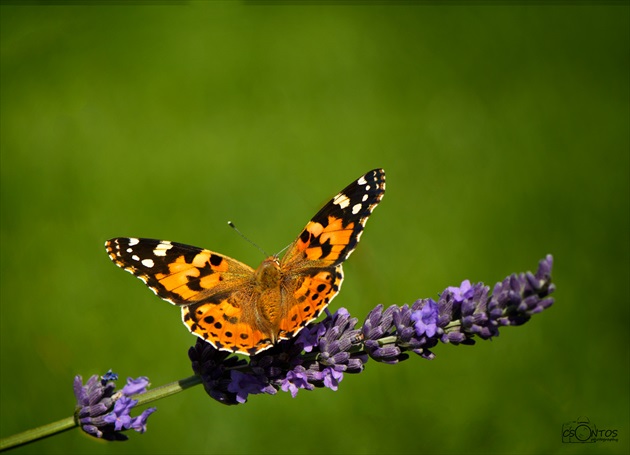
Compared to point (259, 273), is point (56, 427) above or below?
below

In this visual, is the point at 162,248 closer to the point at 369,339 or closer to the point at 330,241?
the point at 330,241

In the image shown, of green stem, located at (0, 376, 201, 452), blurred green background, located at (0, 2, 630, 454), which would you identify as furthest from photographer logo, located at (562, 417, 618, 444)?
green stem, located at (0, 376, 201, 452)

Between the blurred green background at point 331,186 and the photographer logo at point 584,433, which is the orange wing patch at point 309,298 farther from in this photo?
the photographer logo at point 584,433

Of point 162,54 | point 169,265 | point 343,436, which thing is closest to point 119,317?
point 343,436

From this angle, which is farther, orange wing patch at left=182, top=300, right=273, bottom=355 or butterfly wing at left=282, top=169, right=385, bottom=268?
butterfly wing at left=282, top=169, right=385, bottom=268

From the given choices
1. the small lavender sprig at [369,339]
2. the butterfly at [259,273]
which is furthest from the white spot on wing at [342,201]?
the small lavender sprig at [369,339]

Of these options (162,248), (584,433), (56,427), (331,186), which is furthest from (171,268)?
(331,186)

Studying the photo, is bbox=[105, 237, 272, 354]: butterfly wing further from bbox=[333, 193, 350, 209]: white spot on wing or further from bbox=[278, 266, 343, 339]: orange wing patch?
bbox=[333, 193, 350, 209]: white spot on wing
